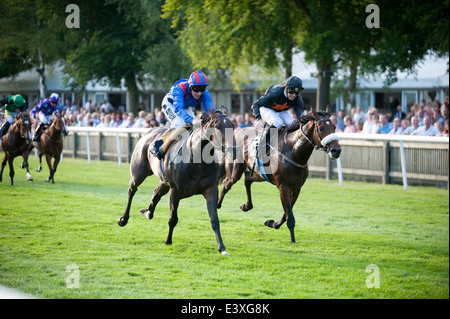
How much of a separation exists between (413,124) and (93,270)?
8557 millimetres

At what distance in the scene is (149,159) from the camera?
739cm

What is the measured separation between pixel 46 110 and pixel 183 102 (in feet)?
22.9

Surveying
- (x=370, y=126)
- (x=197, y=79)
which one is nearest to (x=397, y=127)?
(x=370, y=126)

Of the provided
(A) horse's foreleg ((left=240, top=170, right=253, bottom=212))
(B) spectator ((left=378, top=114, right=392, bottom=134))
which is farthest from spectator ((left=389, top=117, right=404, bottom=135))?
(A) horse's foreleg ((left=240, top=170, right=253, bottom=212))

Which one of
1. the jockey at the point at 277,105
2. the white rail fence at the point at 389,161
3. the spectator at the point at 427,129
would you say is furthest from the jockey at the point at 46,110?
the spectator at the point at 427,129

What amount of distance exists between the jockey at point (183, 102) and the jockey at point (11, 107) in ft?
20.7

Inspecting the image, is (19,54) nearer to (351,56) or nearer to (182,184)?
(351,56)

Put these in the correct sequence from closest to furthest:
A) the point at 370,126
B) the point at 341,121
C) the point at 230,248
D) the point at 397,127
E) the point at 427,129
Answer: the point at 230,248 → the point at 427,129 → the point at 397,127 → the point at 370,126 → the point at 341,121

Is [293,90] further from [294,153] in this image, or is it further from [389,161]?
[389,161]

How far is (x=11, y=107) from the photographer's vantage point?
12.8m

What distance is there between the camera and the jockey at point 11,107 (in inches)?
487

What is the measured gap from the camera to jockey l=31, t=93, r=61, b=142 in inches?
497

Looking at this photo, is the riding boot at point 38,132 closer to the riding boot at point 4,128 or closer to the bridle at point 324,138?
the riding boot at point 4,128

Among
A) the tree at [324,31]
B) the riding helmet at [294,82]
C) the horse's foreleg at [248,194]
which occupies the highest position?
the tree at [324,31]
